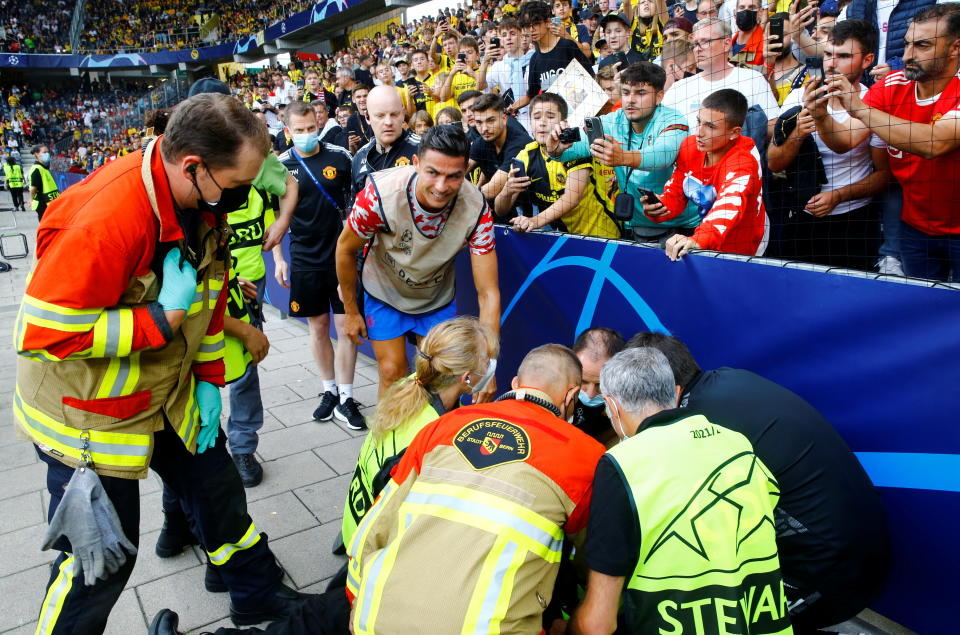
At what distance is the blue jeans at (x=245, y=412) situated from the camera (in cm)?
352

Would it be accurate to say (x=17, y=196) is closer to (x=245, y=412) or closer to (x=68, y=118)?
(x=68, y=118)

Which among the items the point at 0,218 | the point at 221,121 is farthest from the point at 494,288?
the point at 0,218

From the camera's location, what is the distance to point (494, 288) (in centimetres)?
331

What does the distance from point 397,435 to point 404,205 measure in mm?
1295

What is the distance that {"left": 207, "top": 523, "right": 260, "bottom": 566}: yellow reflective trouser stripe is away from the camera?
2441mm

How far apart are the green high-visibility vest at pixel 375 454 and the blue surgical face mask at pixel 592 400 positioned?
0.70m

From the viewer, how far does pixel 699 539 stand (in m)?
1.61

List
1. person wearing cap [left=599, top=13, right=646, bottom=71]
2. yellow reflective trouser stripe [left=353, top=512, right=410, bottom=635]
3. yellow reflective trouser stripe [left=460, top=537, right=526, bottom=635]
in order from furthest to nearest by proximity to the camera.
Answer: person wearing cap [left=599, top=13, right=646, bottom=71], yellow reflective trouser stripe [left=353, top=512, right=410, bottom=635], yellow reflective trouser stripe [left=460, top=537, right=526, bottom=635]

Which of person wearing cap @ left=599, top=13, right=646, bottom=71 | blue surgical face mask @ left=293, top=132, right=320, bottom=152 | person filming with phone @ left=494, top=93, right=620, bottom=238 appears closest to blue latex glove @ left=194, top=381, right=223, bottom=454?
person filming with phone @ left=494, top=93, right=620, bottom=238

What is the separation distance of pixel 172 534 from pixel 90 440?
49.5 inches

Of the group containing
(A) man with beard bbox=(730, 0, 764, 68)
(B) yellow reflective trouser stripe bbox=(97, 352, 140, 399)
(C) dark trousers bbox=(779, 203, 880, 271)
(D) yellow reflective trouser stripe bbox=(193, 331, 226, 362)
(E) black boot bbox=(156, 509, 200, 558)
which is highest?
(A) man with beard bbox=(730, 0, 764, 68)

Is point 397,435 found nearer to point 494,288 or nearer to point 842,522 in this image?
point 494,288

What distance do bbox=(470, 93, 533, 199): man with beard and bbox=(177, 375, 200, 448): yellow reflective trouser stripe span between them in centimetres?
248

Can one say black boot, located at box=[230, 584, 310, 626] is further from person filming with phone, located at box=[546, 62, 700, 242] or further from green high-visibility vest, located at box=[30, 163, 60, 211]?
green high-visibility vest, located at box=[30, 163, 60, 211]
